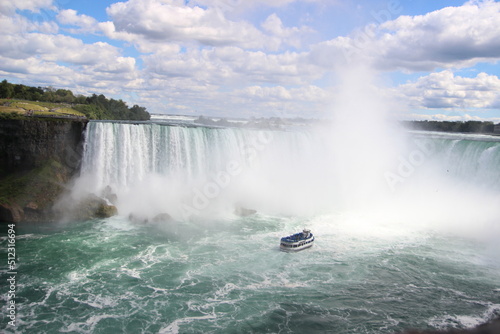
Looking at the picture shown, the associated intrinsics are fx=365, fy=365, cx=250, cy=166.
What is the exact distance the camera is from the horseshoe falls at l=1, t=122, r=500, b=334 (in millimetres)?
13062

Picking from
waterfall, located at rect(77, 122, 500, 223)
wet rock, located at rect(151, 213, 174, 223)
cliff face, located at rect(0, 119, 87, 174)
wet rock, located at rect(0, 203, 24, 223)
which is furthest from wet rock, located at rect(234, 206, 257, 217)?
wet rock, located at rect(0, 203, 24, 223)

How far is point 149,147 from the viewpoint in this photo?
2792 centimetres

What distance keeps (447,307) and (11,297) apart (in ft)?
53.7

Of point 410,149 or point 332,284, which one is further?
point 410,149

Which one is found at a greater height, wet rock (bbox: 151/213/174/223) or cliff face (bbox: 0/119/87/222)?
cliff face (bbox: 0/119/87/222)

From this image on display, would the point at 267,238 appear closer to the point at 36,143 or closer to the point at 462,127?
the point at 36,143

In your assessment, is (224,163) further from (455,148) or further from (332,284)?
(455,148)

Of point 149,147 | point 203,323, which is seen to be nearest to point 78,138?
point 149,147

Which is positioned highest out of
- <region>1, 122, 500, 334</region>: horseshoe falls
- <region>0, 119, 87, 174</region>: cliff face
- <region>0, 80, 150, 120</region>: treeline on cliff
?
<region>0, 80, 150, 120</region>: treeline on cliff

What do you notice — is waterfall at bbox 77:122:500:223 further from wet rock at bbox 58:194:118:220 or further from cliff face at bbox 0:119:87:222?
wet rock at bbox 58:194:118:220

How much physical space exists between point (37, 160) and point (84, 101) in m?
35.1

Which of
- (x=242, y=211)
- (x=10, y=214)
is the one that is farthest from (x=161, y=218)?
(x=10, y=214)

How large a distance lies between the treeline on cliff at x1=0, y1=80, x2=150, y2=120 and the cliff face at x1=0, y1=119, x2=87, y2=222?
16.9 metres

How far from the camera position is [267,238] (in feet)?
68.5
